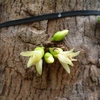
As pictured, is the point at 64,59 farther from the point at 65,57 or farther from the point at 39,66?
the point at 39,66

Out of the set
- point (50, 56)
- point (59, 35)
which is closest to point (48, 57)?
point (50, 56)

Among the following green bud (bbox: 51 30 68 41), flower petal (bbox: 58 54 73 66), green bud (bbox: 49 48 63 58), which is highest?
green bud (bbox: 51 30 68 41)

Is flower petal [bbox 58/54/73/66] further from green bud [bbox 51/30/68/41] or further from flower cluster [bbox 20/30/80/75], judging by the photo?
green bud [bbox 51/30/68/41]

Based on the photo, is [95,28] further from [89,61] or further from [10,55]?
[10,55]

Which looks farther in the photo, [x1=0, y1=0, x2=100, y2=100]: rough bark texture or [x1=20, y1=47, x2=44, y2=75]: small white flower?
[x1=0, y1=0, x2=100, y2=100]: rough bark texture

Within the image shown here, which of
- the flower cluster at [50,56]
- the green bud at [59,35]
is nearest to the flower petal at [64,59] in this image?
the flower cluster at [50,56]

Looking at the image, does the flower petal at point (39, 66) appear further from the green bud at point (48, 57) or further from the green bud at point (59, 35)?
the green bud at point (59, 35)

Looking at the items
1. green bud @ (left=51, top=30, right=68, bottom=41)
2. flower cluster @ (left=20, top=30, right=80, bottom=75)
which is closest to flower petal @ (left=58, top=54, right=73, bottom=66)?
flower cluster @ (left=20, top=30, right=80, bottom=75)

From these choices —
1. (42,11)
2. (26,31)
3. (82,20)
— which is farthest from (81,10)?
(26,31)
